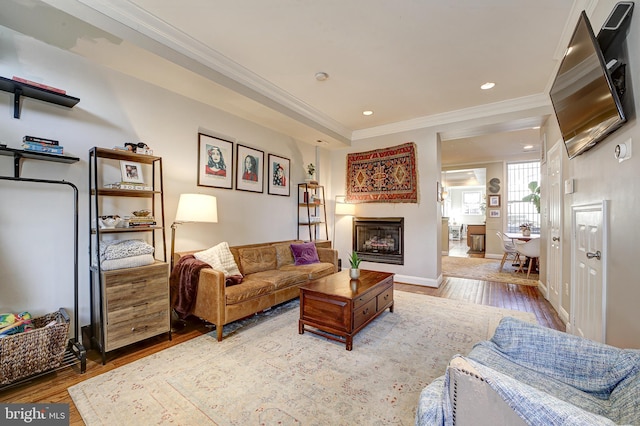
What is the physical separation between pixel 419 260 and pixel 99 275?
14.4 feet

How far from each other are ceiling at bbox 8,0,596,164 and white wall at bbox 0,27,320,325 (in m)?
0.18

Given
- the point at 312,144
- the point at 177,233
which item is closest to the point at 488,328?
the point at 177,233

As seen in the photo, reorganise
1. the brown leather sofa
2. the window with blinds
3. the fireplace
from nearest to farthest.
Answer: the brown leather sofa < the fireplace < the window with blinds

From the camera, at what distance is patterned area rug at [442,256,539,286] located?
5.23m

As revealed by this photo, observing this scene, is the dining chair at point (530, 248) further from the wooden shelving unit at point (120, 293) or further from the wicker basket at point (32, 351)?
the wicker basket at point (32, 351)

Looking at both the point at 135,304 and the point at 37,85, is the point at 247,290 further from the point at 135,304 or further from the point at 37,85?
the point at 37,85

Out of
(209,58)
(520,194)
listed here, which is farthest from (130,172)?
(520,194)

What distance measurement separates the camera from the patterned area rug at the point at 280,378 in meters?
1.68

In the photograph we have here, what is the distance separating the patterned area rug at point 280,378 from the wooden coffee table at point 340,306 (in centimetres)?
13

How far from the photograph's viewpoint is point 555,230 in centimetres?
367

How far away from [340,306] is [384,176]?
3.19m

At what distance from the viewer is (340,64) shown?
307 centimetres

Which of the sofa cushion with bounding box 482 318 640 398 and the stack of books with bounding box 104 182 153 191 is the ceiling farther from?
the sofa cushion with bounding box 482 318 640 398

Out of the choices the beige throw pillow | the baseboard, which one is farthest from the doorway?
the beige throw pillow
